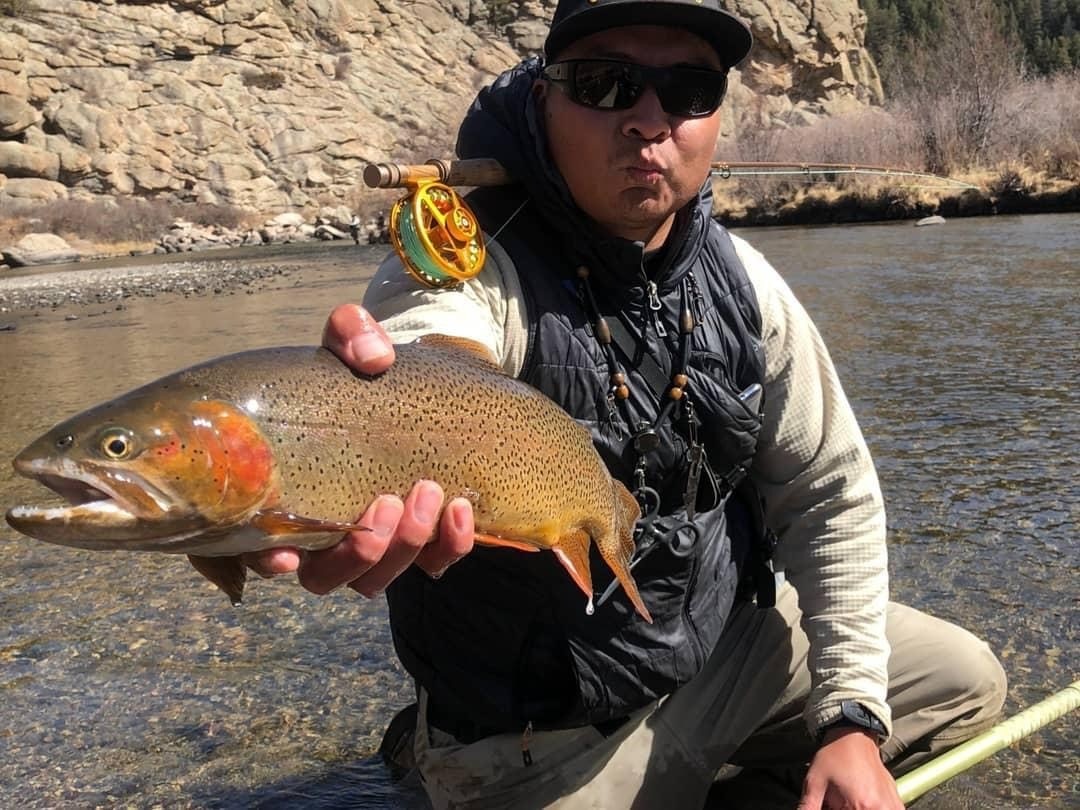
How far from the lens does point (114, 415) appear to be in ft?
5.18

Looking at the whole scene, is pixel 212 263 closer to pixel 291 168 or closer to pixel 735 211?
pixel 735 211

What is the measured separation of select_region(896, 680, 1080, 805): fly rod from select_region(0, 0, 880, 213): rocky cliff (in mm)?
43377

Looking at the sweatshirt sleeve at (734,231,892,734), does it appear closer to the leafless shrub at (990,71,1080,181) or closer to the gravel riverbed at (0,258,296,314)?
Answer: the gravel riverbed at (0,258,296,314)

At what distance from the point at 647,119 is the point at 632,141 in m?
0.06

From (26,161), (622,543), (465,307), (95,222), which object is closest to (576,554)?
(622,543)

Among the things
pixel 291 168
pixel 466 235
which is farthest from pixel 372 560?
pixel 291 168

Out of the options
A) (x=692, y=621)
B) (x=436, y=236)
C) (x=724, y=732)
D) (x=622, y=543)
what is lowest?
(x=724, y=732)

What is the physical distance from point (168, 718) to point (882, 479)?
3.82 m

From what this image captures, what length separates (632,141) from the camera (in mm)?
2498

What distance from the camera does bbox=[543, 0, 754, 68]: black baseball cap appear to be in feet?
8.01

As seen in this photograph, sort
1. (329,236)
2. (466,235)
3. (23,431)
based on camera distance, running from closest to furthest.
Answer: (466,235) < (23,431) < (329,236)

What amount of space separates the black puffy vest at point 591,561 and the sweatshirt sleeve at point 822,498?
0.37ft

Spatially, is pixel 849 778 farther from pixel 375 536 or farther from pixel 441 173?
pixel 441 173

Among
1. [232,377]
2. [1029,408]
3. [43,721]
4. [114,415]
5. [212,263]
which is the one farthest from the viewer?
[212,263]
